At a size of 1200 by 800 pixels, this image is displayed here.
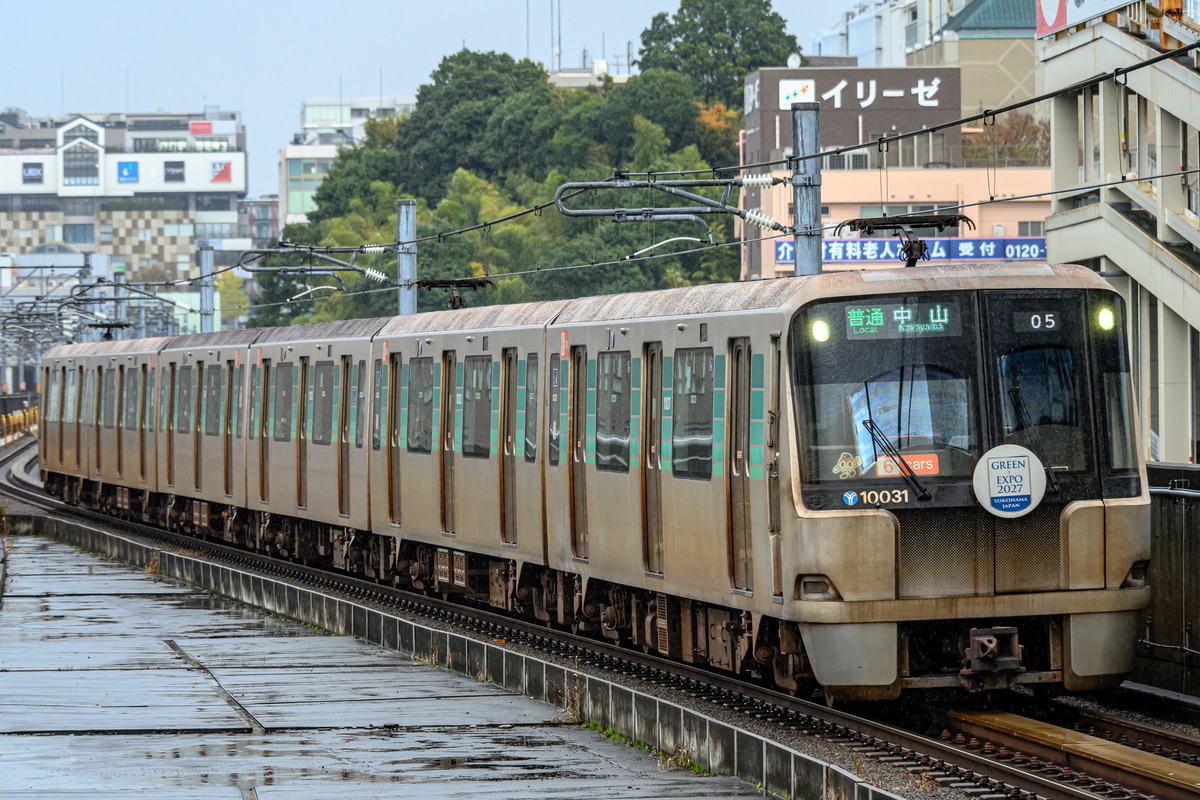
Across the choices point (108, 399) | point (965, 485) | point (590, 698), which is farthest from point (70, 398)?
point (965, 485)

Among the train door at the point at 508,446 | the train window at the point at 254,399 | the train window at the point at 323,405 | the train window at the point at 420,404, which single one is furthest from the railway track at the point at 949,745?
the train window at the point at 254,399

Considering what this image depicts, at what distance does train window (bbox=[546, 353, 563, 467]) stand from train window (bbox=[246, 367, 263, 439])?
35.7 feet

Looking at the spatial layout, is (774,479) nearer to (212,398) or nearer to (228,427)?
(228,427)

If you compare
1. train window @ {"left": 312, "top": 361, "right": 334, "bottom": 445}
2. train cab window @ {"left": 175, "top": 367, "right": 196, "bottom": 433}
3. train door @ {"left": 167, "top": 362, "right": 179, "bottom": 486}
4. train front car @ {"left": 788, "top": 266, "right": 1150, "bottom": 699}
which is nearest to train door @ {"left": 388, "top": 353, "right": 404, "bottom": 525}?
train window @ {"left": 312, "top": 361, "right": 334, "bottom": 445}

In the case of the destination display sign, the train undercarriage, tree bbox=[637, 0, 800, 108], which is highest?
tree bbox=[637, 0, 800, 108]

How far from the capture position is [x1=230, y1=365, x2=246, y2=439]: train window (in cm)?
2806

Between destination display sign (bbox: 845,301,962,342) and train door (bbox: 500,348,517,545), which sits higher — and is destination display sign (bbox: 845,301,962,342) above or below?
above

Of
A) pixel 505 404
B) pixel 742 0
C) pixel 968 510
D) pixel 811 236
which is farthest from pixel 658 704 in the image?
pixel 742 0

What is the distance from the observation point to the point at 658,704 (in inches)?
436

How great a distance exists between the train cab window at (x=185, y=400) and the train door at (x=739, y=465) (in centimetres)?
1886

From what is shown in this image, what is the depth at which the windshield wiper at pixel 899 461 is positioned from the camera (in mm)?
11719

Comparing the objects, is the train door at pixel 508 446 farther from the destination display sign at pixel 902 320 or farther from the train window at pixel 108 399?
the train window at pixel 108 399

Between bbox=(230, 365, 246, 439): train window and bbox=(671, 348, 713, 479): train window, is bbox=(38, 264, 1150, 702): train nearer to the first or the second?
bbox=(671, 348, 713, 479): train window

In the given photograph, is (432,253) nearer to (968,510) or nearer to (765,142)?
(765,142)
